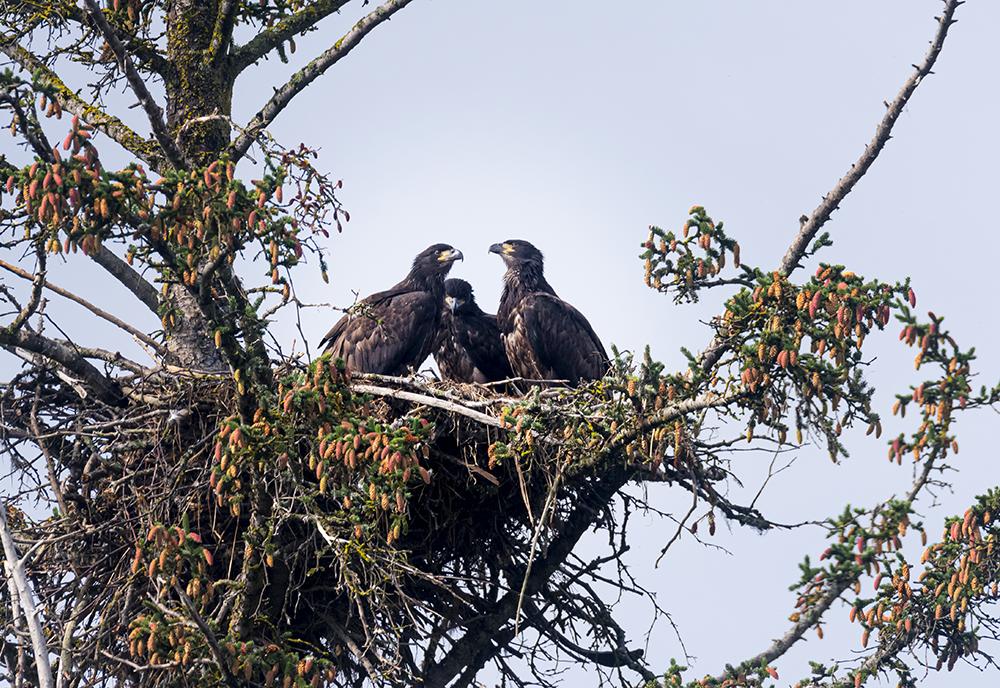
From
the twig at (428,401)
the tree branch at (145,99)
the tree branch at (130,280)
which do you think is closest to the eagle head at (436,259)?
the tree branch at (130,280)

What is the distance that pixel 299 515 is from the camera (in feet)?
25.4

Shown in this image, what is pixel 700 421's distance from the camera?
23.4 ft

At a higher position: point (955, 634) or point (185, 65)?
point (185, 65)

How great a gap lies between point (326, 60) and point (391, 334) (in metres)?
2.16

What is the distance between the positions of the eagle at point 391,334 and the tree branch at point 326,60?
1.65 meters

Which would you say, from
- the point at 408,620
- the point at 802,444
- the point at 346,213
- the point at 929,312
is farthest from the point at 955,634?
the point at 346,213

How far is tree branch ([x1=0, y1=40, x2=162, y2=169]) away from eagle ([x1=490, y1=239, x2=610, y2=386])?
308 centimetres

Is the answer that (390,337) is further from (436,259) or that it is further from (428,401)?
(428,401)

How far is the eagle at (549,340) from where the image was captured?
37.2 ft

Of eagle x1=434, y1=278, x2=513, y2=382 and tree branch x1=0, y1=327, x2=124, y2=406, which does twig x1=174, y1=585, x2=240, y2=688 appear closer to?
tree branch x1=0, y1=327, x2=124, y2=406

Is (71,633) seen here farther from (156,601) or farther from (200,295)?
(200,295)

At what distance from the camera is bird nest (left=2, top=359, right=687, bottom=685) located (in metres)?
7.29

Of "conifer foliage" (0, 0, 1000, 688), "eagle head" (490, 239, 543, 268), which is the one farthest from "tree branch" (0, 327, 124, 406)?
"eagle head" (490, 239, 543, 268)

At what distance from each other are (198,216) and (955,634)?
179 inches
